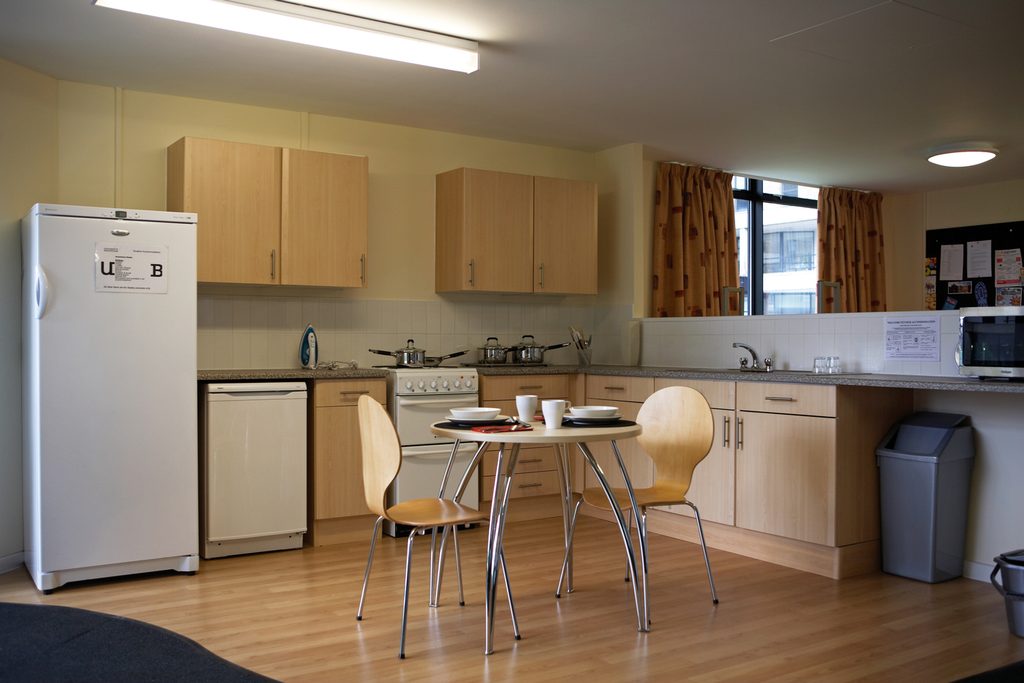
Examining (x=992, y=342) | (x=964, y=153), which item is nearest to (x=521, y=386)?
(x=992, y=342)

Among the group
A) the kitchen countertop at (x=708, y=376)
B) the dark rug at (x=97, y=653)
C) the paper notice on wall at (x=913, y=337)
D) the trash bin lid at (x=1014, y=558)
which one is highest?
the paper notice on wall at (x=913, y=337)

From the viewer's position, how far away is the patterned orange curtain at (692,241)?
21.4 ft

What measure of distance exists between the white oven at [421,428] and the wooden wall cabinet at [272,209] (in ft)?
2.22

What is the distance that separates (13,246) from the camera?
433 centimetres

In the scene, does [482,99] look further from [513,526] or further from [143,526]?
[143,526]

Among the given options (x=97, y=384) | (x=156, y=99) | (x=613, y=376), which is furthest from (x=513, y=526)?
(x=156, y=99)

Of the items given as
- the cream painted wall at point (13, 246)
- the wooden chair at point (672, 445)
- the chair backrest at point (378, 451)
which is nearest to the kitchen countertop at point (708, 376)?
the wooden chair at point (672, 445)

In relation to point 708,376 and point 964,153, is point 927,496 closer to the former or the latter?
point 708,376

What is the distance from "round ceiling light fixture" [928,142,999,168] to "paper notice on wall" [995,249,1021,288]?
1.68 meters

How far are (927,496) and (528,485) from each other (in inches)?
90.3

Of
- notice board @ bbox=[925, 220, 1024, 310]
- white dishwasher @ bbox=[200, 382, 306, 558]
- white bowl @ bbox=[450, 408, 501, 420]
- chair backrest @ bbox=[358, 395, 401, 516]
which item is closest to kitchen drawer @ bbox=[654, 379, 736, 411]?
white bowl @ bbox=[450, 408, 501, 420]

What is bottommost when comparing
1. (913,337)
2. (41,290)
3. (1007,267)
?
(913,337)

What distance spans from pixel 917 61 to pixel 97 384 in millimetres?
4188

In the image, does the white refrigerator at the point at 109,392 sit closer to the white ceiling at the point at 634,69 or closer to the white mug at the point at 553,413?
the white ceiling at the point at 634,69
